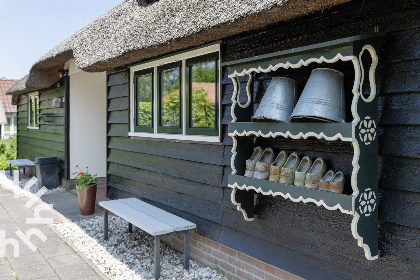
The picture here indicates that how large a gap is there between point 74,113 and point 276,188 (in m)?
5.91

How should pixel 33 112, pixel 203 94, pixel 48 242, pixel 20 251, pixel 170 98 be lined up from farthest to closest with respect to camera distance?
pixel 33 112
pixel 48 242
pixel 170 98
pixel 20 251
pixel 203 94

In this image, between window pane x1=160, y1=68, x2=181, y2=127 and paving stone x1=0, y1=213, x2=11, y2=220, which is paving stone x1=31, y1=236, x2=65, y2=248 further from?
window pane x1=160, y1=68, x2=181, y2=127

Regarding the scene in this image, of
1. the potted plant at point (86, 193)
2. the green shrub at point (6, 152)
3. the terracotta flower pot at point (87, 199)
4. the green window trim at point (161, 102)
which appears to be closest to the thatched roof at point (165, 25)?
the green window trim at point (161, 102)

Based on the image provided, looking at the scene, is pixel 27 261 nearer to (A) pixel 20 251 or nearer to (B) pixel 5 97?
(A) pixel 20 251

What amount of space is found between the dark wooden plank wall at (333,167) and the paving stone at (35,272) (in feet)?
4.49

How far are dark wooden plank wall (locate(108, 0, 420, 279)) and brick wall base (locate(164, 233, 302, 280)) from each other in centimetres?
10

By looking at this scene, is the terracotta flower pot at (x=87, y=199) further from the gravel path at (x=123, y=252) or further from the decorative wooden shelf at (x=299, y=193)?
the decorative wooden shelf at (x=299, y=193)

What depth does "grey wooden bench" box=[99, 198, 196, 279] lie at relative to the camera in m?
3.31

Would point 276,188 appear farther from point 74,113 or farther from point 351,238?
point 74,113

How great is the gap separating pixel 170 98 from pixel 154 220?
1370 millimetres

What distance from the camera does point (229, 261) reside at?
3314 mm

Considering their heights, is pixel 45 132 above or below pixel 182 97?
below

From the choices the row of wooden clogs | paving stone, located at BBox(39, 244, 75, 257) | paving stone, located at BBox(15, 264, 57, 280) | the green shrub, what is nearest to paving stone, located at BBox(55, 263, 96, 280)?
paving stone, located at BBox(15, 264, 57, 280)

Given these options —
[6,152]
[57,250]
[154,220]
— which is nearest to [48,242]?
[57,250]
